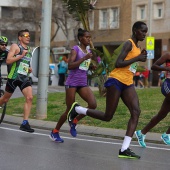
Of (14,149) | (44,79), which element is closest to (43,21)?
(44,79)

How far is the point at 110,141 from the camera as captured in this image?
1059 centimetres

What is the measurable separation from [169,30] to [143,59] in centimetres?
3780

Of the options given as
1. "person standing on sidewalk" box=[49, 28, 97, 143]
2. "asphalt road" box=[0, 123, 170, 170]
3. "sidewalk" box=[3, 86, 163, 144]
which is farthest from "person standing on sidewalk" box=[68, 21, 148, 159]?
"sidewalk" box=[3, 86, 163, 144]

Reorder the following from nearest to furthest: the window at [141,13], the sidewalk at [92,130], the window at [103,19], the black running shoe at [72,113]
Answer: the black running shoe at [72,113]
the sidewalk at [92,130]
the window at [141,13]
the window at [103,19]

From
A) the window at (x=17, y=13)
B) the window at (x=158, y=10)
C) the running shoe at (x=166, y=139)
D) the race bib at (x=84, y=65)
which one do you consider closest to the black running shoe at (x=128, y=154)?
the running shoe at (x=166, y=139)

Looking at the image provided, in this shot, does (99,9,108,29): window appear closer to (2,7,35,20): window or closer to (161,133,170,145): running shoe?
(2,7,35,20): window

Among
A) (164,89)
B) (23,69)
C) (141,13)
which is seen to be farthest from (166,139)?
(141,13)

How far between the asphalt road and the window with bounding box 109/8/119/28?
1517 inches

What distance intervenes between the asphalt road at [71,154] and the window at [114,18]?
38.5m

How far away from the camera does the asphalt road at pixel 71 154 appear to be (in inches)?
307

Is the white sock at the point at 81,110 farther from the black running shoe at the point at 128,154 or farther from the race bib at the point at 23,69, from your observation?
the race bib at the point at 23,69

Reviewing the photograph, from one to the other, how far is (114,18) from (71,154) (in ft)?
136

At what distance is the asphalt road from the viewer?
25.6 feet

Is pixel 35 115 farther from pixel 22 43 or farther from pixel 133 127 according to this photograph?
pixel 133 127
